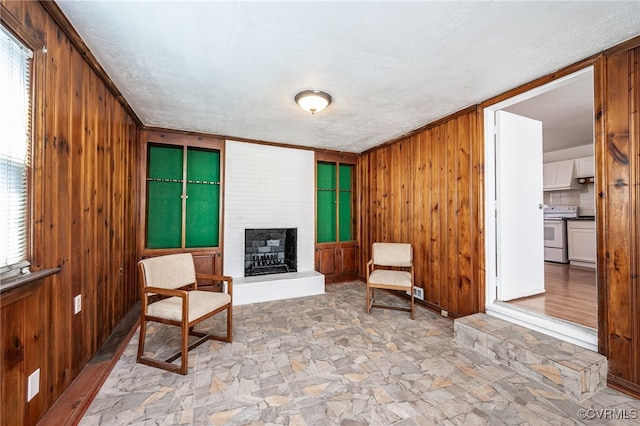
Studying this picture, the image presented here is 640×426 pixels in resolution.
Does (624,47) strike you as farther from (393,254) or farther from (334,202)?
(334,202)

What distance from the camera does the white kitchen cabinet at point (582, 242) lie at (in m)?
4.90

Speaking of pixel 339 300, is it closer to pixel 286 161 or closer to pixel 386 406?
pixel 386 406

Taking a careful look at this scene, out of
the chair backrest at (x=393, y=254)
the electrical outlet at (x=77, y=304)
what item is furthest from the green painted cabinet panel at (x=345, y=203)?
the electrical outlet at (x=77, y=304)

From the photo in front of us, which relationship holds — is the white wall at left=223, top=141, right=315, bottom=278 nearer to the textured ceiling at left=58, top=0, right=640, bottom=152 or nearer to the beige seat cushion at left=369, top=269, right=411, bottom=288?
the textured ceiling at left=58, top=0, right=640, bottom=152

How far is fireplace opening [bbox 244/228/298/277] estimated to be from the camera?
4246mm

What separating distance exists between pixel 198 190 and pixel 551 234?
708 centimetres

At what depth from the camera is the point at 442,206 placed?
3299 mm

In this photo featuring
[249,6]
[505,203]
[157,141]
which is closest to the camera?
[249,6]

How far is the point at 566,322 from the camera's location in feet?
7.43

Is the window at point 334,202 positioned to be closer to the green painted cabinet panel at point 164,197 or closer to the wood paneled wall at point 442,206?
the wood paneled wall at point 442,206

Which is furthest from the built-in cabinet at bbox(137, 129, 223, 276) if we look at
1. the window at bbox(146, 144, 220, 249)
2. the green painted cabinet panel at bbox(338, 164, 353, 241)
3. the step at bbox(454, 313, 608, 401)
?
the step at bbox(454, 313, 608, 401)

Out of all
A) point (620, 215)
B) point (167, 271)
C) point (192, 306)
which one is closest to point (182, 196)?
point (167, 271)

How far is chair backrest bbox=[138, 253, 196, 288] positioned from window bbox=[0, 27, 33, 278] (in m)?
0.95

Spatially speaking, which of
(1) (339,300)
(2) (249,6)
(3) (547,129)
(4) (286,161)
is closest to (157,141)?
(4) (286,161)
